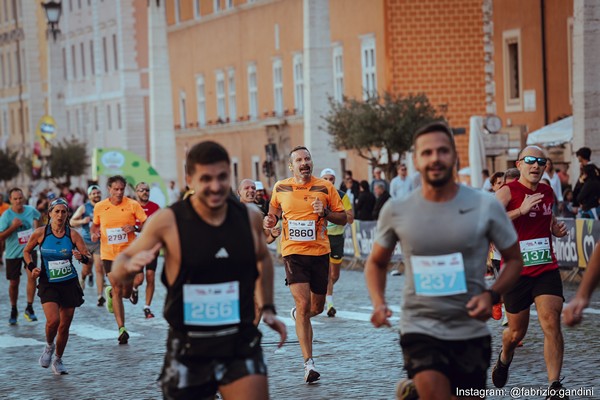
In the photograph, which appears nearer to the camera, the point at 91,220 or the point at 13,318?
the point at 13,318

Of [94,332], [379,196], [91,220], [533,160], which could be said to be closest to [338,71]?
[379,196]

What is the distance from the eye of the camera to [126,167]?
46.3 metres

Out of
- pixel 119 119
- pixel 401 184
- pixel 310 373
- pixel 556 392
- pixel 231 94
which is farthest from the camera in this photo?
pixel 119 119

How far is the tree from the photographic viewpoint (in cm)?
4100

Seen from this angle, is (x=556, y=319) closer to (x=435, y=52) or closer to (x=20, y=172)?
(x=435, y=52)

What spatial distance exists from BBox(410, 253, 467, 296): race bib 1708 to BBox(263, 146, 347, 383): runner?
5.91m

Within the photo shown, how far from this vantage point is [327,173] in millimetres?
22547

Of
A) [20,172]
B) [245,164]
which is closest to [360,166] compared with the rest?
[245,164]

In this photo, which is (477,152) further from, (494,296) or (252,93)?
(252,93)

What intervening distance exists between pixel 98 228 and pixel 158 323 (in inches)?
55.6

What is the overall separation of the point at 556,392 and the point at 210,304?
3614 millimetres

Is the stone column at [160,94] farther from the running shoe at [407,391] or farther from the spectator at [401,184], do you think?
the running shoe at [407,391]

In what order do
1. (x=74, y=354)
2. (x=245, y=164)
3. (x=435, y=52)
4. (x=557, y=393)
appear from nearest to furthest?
(x=557, y=393) → (x=74, y=354) → (x=435, y=52) → (x=245, y=164)

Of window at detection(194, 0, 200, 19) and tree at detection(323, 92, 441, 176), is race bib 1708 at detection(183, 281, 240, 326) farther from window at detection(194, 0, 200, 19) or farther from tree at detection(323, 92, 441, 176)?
window at detection(194, 0, 200, 19)
